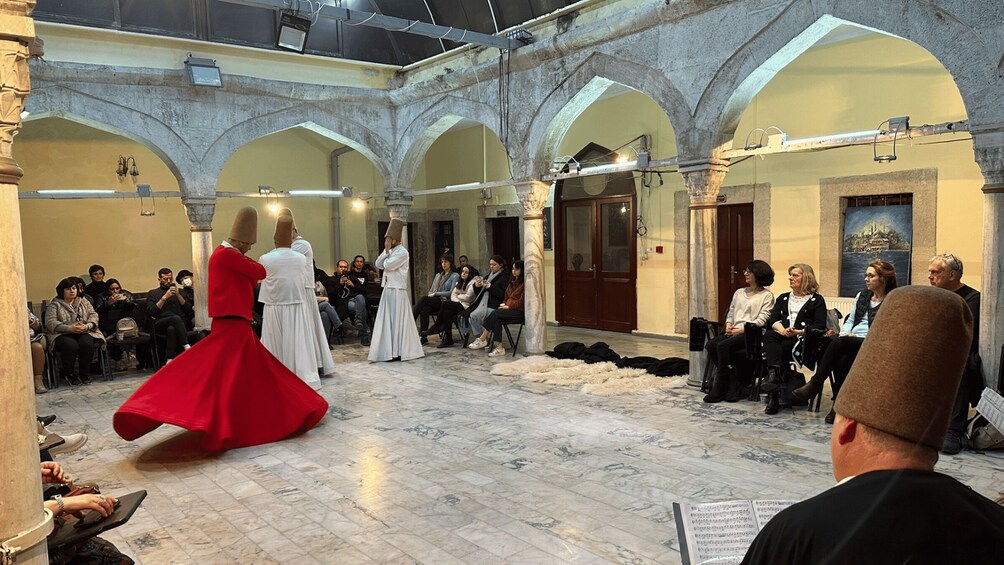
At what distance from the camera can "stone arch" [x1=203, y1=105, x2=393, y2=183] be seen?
9.27m

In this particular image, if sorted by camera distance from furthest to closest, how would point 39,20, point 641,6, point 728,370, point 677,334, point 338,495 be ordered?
point 677,334
point 39,20
point 641,6
point 728,370
point 338,495

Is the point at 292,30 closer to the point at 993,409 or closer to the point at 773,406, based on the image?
the point at 773,406

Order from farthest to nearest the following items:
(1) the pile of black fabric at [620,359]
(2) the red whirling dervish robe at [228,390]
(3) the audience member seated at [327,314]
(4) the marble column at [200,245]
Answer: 1. (3) the audience member seated at [327,314]
2. (4) the marble column at [200,245]
3. (1) the pile of black fabric at [620,359]
4. (2) the red whirling dervish robe at [228,390]

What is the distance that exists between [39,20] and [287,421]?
588 centimetres

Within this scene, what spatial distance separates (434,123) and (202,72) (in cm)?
308

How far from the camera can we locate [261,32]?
30.6ft

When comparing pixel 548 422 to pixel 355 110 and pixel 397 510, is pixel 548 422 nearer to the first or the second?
pixel 397 510

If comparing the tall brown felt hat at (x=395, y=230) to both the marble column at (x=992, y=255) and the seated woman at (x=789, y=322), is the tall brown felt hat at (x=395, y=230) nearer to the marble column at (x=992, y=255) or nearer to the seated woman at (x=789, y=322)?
the seated woman at (x=789, y=322)

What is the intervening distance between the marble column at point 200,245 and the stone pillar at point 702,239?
6188mm

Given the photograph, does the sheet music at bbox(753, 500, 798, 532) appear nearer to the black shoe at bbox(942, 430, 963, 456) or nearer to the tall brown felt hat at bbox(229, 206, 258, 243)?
the black shoe at bbox(942, 430, 963, 456)

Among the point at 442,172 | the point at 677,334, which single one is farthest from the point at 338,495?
the point at 442,172

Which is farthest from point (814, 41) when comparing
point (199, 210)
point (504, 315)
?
point (199, 210)

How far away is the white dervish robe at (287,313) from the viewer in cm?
676

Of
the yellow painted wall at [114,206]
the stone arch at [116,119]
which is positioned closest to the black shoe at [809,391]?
the stone arch at [116,119]
